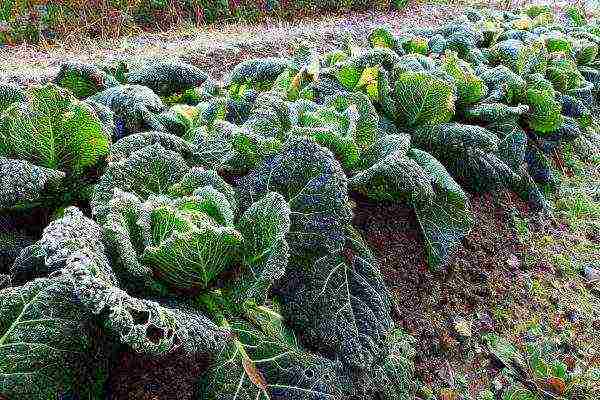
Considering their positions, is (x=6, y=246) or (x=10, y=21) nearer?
(x=6, y=246)

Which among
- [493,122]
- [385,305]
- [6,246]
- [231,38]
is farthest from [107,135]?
[231,38]

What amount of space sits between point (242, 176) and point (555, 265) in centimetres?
187

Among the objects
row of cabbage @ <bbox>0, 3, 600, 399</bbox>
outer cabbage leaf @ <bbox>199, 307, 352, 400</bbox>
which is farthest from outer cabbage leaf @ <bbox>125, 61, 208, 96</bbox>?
outer cabbage leaf @ <bbox>199, 307, 352, 400</bbox>

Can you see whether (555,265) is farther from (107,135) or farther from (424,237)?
(107,135)

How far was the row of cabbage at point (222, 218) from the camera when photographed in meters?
1.66

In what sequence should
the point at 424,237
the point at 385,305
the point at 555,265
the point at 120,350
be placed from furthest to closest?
the point at 555,265 < the point at 424,237 < the point at 385,305 < the point at 120,350

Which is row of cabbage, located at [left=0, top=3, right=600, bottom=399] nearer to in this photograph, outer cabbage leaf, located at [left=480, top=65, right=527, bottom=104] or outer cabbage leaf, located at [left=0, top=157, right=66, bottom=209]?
outer cabbage leaf, located at [left=0, top=157, right=66, bottom=209]

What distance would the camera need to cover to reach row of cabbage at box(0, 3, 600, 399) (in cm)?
166

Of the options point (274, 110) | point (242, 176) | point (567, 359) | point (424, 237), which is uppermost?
point (274, 110)

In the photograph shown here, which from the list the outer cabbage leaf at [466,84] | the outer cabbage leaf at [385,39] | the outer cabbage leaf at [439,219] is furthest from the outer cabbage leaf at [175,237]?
the outer cabbage leaf at [385,39]

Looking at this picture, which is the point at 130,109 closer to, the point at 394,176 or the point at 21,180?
the point at 21,180

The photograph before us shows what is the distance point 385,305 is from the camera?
7.52 feet

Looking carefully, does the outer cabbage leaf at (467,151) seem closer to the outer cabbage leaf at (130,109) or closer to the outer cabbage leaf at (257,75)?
the outer cabbage leaf at (257,75)

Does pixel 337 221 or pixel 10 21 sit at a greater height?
pixel 337 221
